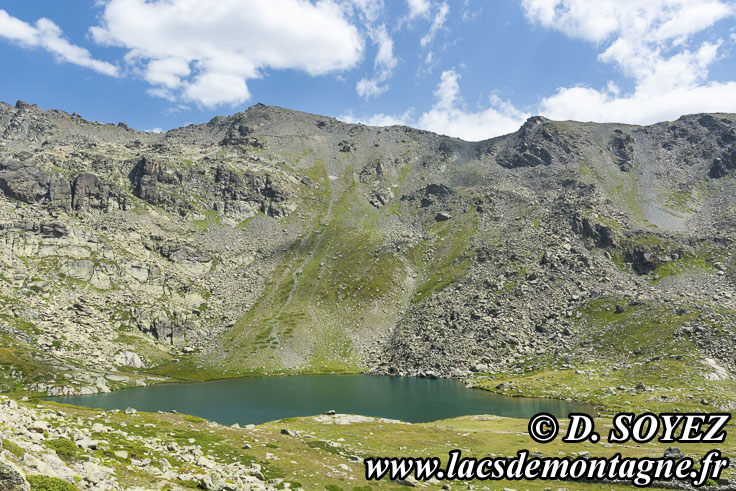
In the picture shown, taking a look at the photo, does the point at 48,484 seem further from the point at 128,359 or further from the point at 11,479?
the point at 128,359

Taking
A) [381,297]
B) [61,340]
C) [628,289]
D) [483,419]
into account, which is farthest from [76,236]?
[628,289]

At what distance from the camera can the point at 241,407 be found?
320 ft

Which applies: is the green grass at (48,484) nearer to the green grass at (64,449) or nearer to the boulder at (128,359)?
the green grass at (64,449)

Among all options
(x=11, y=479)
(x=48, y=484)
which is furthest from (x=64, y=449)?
(x=11, y=479)

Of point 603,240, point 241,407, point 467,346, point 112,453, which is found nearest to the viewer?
point 112,453

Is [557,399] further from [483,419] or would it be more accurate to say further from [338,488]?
[338,488]

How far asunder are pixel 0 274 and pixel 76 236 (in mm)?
37934

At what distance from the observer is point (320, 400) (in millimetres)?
106875

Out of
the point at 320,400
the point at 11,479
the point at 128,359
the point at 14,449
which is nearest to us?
the point at 11,479

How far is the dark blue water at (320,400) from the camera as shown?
90.0m

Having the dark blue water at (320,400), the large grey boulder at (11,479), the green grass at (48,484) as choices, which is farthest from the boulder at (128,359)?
the large grey boulder at (11,479)

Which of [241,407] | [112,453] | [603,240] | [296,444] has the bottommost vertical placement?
[241,407]

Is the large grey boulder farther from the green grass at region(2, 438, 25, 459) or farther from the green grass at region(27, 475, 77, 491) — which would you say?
the green grass at region(2, 438, 25, 459)

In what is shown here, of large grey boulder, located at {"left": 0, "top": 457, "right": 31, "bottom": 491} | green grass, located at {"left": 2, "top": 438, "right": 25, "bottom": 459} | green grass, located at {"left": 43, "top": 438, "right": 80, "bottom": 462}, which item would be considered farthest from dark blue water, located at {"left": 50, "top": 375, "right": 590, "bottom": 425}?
large grey boulder, located at {"left": 0, "top": 457, "right": 31, "bottom": 491}
